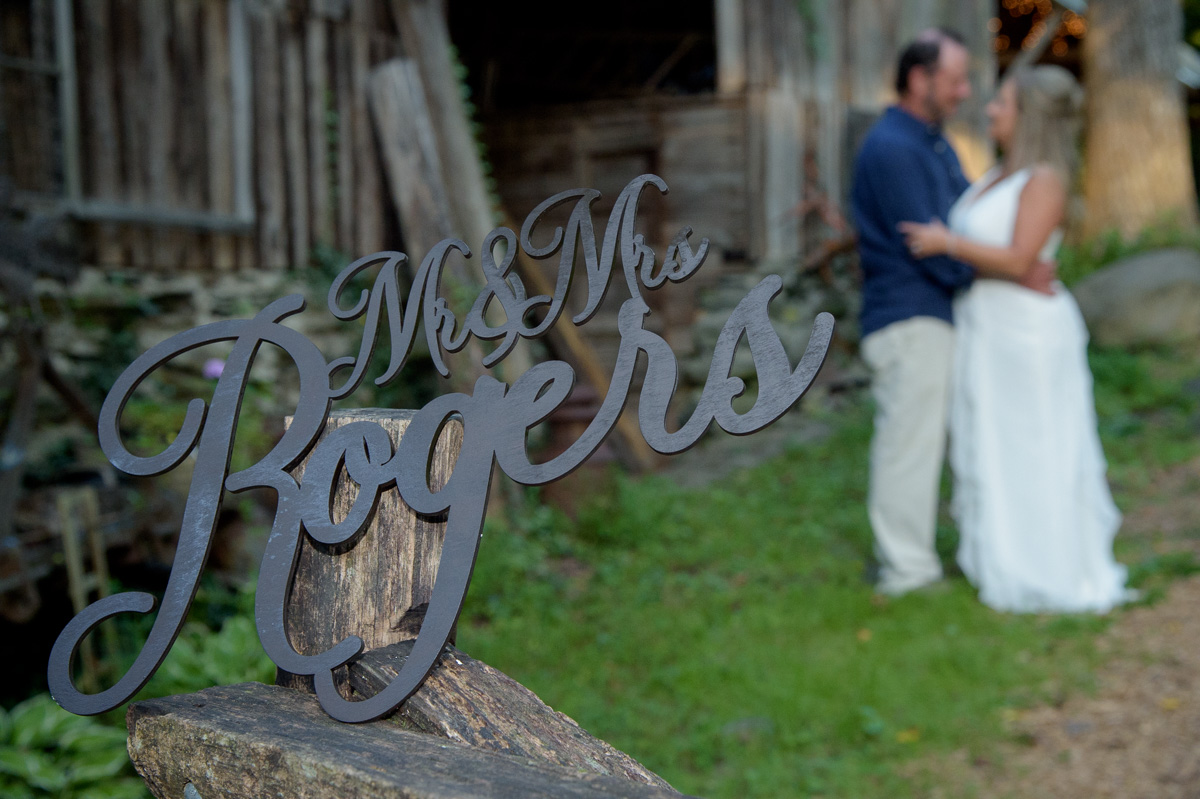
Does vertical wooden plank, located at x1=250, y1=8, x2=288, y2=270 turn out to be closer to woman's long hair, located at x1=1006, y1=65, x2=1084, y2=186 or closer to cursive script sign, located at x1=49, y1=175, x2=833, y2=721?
woman's long hair, located at x1=1006, y1=65, x2=1084, y2=186

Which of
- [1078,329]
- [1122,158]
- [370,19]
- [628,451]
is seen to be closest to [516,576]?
[628,451]

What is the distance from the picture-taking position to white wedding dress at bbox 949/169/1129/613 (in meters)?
4.01

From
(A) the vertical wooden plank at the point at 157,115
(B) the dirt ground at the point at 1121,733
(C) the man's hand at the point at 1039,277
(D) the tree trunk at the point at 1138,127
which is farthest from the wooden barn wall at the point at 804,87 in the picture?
(B) the dirt ground at the point at 1121,733

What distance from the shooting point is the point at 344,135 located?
219 inches

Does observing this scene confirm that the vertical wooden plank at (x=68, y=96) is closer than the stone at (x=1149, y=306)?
Yes

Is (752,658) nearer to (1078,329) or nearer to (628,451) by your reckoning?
(1078,329)

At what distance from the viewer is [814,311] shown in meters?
8.06

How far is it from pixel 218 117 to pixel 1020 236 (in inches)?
143

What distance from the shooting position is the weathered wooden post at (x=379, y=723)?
1.19m

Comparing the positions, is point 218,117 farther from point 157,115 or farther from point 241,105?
point 157,115

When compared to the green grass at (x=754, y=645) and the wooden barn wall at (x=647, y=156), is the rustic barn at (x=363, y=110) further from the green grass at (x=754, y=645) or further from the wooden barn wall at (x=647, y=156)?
the green grass at (x=754, y=645)

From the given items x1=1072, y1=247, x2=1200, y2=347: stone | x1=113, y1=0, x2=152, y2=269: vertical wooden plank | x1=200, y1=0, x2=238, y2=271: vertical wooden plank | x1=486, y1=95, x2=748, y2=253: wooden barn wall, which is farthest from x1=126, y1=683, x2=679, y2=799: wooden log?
x1=1072, y1=247, x2=1200, y2=347: stone

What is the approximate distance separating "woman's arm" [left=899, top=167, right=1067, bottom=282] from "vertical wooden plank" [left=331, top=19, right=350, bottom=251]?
10.1ft

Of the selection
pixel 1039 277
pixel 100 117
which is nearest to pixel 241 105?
pixel 100 117
